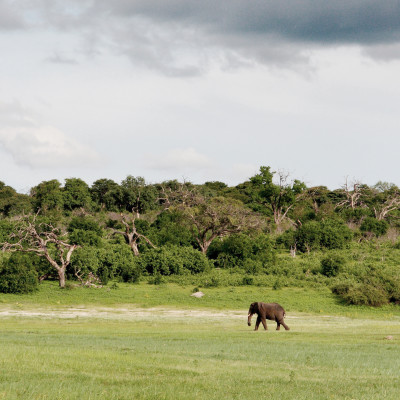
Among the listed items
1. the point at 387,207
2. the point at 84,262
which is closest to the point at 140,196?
the point at 387,207

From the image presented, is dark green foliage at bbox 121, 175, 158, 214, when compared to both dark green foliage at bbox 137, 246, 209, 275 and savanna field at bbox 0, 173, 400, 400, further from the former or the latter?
dark green foliage at bbox 137, 246, 209, 275

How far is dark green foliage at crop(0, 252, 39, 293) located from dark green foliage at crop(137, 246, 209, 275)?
41.6 ft

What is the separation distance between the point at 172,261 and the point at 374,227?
34462 mm

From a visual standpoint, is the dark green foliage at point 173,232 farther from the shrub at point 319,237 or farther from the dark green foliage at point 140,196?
the dark green foliage at point 140,196

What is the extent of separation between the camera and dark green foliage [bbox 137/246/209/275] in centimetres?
6303

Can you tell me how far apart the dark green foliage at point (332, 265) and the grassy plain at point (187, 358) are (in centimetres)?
1639

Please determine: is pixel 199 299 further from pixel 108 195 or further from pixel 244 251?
pixel 108 195

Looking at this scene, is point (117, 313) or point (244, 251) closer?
point (117, 313)

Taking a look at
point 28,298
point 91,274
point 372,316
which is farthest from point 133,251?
point 372,316

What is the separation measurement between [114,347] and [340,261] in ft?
146

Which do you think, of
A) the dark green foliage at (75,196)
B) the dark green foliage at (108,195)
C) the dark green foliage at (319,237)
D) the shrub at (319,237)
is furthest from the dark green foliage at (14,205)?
the shrub at (319,237)

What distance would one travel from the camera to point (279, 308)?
108ft

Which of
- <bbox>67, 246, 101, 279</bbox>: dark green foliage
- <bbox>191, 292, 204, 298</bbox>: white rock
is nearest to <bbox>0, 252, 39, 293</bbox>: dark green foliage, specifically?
<bbox>67, 246, 101, 279</bbox>: dark green foliage

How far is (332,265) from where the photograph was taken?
6212 centimetres
